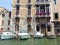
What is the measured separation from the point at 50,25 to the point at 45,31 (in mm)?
1316

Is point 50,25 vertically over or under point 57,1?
under

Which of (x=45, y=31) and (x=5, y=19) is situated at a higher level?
(x=5, y=19)

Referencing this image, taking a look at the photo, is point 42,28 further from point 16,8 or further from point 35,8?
point 16,8

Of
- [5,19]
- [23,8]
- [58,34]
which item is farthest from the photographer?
[5,19]

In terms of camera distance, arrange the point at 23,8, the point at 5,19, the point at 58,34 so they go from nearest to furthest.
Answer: the point at 58,34, the point at 23,8, the point at 5,19

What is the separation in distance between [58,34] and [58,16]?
3.28 m

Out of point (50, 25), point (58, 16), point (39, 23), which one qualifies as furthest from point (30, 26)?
point (58, 16)

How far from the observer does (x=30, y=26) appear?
26.9 m

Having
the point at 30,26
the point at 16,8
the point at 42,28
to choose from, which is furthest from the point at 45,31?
the point at 16,8

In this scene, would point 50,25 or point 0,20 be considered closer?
point 50,25

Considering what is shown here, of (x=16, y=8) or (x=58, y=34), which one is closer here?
(x=58, y=34)

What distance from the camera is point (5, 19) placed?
3322 centimetres

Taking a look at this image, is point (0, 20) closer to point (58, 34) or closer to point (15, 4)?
point (15, 4)

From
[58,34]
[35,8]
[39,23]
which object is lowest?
[58,34]
